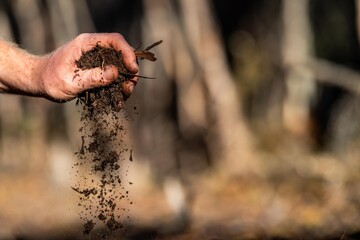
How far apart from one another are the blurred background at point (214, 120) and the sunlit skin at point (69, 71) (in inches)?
154

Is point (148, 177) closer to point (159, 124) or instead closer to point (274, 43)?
point (159, 124)

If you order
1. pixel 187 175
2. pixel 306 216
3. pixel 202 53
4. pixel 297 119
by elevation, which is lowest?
pixel 306 216

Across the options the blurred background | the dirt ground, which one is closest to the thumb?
the dirt ground

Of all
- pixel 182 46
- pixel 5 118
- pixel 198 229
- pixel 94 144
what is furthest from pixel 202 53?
pixel 94 144

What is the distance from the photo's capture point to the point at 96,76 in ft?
14.4

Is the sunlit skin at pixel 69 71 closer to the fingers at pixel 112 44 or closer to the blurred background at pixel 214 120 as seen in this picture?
the fingers at pixel 112 44

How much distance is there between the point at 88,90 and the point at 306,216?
→ 398 centimetres

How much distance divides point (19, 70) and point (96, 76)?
57 cm

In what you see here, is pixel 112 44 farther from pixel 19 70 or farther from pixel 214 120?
pixel 214 120

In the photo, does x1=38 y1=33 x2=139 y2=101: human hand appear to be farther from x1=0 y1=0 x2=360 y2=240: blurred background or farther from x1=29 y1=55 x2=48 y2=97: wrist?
x1=0 y1=0 x2=360 y2=240: blurred background

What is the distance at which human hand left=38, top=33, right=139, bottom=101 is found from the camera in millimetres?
4387

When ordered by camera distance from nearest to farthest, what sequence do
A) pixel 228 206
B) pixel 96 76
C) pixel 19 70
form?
pixel 96 76 < pixel 19 70 < pixel 228 206

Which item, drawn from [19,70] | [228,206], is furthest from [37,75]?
[228,206]

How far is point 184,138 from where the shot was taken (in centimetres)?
1270
